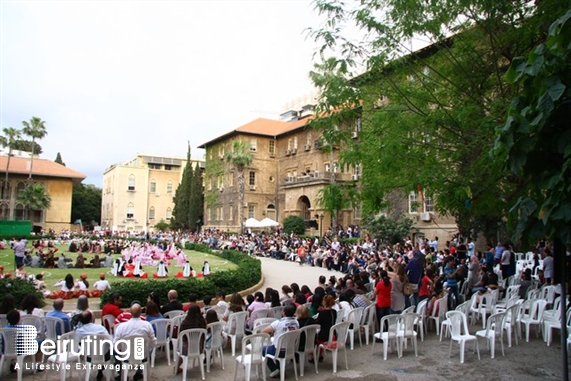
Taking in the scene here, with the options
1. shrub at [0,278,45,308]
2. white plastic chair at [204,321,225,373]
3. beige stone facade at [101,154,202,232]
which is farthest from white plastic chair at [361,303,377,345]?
beige stone facade at [101,154,202,232]

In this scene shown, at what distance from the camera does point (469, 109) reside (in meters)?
8.29

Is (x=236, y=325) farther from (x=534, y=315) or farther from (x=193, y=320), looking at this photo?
(x=534, y=315)

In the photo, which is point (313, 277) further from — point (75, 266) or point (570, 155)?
point (570, 155)

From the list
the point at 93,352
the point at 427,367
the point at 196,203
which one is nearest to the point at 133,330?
the point at 93,352

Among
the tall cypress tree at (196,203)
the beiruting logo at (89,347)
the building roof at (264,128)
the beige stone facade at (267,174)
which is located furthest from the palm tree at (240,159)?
the beiruting logo at (89,347)

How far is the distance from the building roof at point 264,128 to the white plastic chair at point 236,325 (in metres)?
43.9

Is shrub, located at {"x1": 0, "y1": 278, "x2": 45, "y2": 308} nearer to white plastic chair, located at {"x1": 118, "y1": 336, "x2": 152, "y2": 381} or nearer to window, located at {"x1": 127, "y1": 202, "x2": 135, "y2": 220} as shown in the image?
white plastic chair, located at {"x1": 118, "y1": 336, "x2": 152, "y2": 381}

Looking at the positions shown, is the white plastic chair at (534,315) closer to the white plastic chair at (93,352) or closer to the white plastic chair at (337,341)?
the white plastic chair at (337,341)

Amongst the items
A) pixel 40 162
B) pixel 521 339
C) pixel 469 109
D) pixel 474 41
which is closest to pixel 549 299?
pixel 521 339

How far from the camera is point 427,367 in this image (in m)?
7.21

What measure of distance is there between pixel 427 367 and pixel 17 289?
418 inches

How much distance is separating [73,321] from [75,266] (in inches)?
646

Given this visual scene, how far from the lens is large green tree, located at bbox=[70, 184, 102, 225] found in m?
81.8

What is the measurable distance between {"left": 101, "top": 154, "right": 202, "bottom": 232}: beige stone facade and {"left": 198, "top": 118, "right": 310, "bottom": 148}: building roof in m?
20.9
